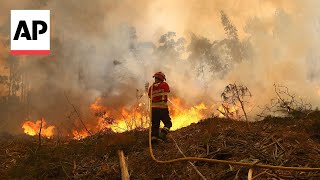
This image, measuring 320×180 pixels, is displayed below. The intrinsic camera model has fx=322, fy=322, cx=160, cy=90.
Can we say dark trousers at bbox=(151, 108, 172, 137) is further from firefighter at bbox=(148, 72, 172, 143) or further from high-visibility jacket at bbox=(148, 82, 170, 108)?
high-visibility jacket at bbox=(148, 82, 170, 108)

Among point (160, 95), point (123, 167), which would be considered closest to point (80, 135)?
point (160, 95)

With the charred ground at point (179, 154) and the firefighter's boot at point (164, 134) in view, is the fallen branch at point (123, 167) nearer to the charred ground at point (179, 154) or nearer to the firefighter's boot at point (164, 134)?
the charred ground at point (179, 154)

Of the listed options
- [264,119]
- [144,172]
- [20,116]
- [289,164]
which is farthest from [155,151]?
[20,116]

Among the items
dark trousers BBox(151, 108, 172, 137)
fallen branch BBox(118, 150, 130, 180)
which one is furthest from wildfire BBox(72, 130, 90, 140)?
fallen branch BBox(118, 150, 130, 180)

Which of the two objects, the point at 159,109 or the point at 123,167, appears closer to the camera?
the point at 123,167

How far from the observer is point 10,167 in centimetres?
838

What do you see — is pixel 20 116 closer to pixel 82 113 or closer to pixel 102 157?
pixel 82 113

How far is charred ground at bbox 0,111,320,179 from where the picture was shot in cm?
613

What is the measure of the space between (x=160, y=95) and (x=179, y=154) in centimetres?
219

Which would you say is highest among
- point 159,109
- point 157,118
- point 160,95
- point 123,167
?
point 160,95

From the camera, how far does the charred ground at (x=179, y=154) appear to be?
6.13 meters

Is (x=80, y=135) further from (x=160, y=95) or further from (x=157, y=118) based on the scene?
(x=160, y=95)

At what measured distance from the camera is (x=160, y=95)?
9039mm

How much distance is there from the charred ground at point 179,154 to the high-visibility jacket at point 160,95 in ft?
3.62
